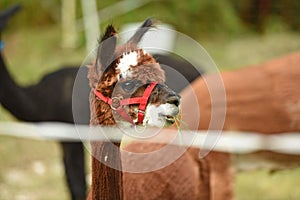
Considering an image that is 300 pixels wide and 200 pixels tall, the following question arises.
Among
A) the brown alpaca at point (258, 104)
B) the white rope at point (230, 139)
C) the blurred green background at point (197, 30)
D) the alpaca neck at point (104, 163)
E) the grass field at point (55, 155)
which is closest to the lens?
the alpaca neck at point (104, 163)

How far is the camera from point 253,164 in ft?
15.2

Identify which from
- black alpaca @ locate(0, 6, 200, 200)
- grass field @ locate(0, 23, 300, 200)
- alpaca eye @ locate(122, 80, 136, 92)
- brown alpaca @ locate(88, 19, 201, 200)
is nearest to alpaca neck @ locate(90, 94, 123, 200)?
brown alpaca @ locate(88, 19, 201, 200)

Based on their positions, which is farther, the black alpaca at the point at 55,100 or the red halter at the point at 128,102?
the black alpaca at the point at 55,100

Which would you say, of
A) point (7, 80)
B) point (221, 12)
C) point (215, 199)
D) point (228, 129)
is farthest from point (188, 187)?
point (221, 12)

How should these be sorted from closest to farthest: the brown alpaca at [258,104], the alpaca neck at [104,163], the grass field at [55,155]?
the alpaca neck at [104,163] < the brown alpaca at [258,104] < the grass field at [55,155]

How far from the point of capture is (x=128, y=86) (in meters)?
2.96

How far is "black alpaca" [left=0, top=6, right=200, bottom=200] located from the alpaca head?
2284 millimetres

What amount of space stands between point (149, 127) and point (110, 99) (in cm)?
19

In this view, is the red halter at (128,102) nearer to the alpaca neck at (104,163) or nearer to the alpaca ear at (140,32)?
the alpaca neck at (104,163)

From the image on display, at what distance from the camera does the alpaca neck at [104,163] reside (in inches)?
120

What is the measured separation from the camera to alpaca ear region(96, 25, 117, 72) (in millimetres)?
2945

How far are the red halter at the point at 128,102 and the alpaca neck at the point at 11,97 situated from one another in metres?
2.59

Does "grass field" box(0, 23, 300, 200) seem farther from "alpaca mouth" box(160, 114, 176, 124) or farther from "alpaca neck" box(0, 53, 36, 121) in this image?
"alpaca mouth" box(160, 114, 176, 124)

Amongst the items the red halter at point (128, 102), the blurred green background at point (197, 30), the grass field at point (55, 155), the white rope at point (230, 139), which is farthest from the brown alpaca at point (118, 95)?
the blurred green background at point (197, 30)
